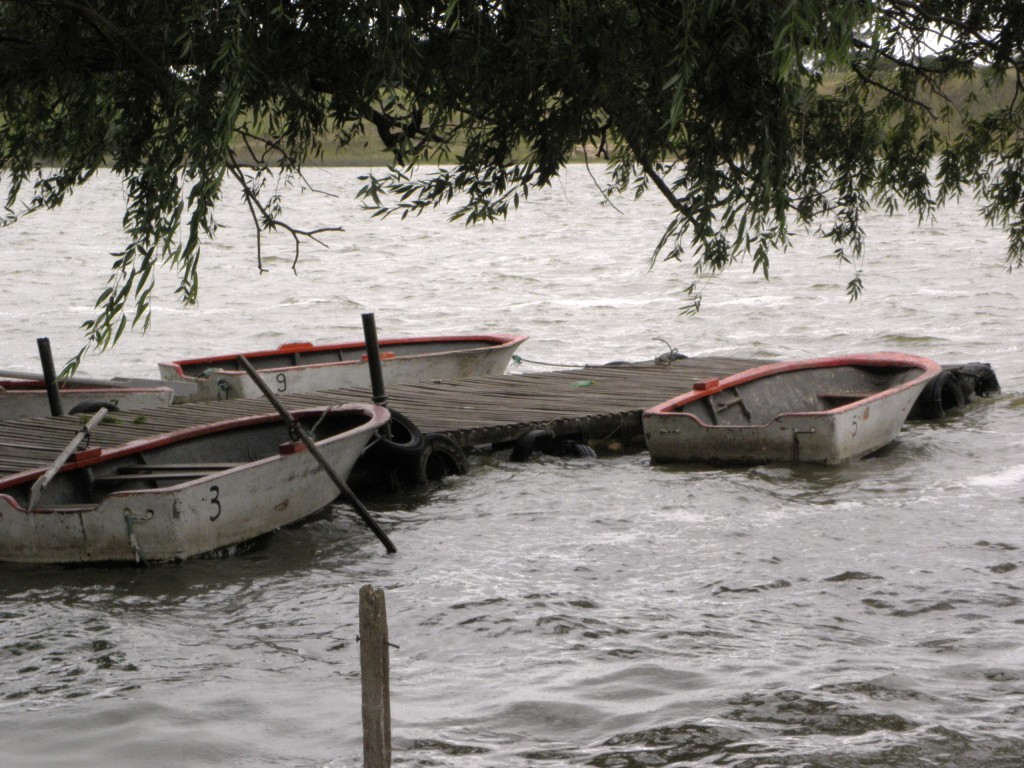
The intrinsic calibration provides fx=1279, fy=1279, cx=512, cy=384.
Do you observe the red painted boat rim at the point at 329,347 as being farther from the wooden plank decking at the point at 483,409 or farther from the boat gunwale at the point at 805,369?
the boat gunwale at the point at 805,369

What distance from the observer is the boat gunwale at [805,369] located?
13.3 m

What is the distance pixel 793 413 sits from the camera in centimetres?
1340

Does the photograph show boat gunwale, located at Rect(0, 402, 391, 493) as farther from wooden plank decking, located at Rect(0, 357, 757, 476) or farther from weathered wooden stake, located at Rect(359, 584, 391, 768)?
weathered wooden stake, located at Rect(359, 584, 391, 768)

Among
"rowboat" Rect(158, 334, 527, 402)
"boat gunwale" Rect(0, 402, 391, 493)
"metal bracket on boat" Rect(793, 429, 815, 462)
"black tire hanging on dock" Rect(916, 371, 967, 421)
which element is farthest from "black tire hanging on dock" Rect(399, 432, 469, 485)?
"black tire hanging on dock" Rect(916, 371, 967, 421)

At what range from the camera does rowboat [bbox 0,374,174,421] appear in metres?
15.4

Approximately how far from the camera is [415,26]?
226 inches

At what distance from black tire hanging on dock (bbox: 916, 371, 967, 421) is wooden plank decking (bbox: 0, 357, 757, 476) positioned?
239 centimetres

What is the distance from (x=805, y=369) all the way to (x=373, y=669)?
1163 centimetres

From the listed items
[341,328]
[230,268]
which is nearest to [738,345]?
[341,328]

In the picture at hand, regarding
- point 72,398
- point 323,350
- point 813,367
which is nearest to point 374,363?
point 72,398

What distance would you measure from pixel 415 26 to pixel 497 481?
787 cm

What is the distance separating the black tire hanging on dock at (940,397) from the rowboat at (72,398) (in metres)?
9.64

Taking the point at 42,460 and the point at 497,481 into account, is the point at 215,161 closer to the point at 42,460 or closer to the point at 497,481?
the point at 42,460

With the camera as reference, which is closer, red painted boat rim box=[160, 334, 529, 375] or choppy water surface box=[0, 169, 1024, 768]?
choppy water surface box=[0, 169, 1024, 768]
